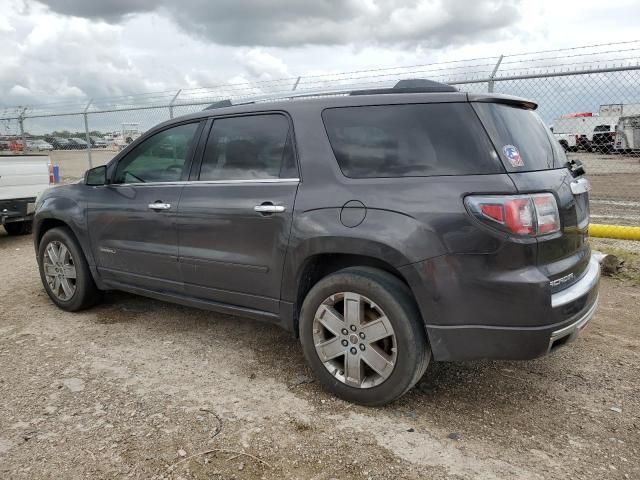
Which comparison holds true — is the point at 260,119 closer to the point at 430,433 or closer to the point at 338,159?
the point at 338,159

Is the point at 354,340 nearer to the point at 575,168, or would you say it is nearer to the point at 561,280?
the point at 561,280

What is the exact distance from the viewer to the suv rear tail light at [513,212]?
2496mm

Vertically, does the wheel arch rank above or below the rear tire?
above

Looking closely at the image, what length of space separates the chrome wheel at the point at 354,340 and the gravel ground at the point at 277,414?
21 cm

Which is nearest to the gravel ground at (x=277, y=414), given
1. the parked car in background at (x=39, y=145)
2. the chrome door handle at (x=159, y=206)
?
the chrome door handle at (x=159, y=206)

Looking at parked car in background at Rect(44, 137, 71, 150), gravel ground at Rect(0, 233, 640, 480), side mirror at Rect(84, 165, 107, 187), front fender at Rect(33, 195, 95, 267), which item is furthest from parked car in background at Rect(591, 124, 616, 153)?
parked car in background at Rect(44, 137, 71, 150)

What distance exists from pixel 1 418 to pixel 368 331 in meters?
2.11

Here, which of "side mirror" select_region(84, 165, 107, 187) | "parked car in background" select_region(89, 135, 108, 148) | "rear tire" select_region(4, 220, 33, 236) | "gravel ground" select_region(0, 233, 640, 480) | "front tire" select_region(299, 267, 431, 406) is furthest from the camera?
"parked car in background" select_region(89, 135, 108, 148)

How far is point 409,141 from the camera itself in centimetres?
282

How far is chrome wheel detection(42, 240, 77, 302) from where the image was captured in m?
4.64

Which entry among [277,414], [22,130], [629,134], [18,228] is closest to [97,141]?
[22,130]

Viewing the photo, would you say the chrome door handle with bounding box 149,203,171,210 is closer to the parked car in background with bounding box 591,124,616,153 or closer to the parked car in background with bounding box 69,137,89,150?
the parked car in background with bounding box 69,137,89,150

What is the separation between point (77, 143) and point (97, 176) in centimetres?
1219

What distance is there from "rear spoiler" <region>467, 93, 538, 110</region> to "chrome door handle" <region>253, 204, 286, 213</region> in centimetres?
124
